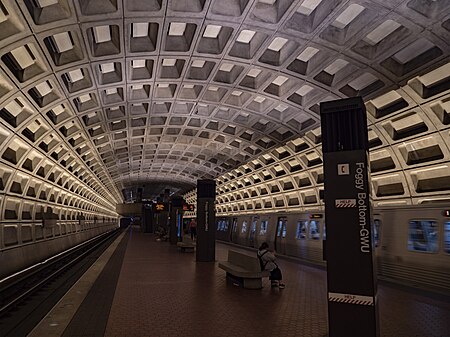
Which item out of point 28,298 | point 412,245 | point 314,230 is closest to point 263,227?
point 314,230

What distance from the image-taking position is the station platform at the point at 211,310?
646cm

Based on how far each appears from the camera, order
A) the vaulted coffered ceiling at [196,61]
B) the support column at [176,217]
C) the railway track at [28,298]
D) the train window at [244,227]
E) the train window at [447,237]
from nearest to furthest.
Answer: the railway track at [28,298], the train window at [447,237], the vaulted coffered ceiling at [196,61], the train window at [244,227], the support column at [176,217]

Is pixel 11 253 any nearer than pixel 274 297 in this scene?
No

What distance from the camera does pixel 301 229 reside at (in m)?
18.3

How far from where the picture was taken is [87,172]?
31266 millimetres

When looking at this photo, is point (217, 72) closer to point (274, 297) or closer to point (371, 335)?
point (274, 297)

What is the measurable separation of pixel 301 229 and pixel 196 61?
9390mm

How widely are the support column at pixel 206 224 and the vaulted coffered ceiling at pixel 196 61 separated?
15.9 ft

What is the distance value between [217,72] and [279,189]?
1573cm

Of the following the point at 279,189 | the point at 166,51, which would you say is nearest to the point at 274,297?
the point at 166,51

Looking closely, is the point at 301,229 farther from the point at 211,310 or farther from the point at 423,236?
the point at 211,310

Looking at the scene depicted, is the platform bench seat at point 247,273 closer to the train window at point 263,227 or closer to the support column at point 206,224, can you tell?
the support column at point 206,224

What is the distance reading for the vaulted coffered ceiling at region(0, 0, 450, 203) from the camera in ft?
36.5

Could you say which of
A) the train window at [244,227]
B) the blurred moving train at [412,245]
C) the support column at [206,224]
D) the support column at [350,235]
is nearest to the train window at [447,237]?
the blurred moving train at [412,245]
